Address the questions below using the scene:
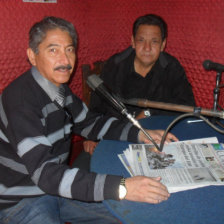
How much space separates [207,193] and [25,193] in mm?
799

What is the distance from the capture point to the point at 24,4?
169 cm

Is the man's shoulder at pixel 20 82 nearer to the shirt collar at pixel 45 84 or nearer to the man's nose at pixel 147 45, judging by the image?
the shirt collar at pixel 45 84

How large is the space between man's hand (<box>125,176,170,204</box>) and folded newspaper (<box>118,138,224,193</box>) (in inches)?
1.9

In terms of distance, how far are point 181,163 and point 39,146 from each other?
23.6 inches

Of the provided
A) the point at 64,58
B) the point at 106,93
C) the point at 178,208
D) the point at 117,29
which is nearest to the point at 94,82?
the point at 106,93

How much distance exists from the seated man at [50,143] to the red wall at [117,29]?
545 mm

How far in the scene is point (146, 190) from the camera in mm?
925

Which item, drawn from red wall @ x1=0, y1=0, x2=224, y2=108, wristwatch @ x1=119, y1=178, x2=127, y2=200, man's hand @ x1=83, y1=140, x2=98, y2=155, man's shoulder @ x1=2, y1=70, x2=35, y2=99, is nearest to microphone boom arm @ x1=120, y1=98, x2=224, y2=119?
wristwatch @ x1=119, y1=178, x2=127, y2=200

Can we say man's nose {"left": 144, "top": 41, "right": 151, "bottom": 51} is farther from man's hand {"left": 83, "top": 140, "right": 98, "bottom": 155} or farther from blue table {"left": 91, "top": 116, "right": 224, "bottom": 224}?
blue table {"left": 91, "top": 116, "right": 224, "bottom": 224}

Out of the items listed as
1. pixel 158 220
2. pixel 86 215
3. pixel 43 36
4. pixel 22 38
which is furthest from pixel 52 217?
pixel 22 38

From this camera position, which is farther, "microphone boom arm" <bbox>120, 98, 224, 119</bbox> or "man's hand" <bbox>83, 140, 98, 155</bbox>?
"man's hand" <bbox>83, 140, 98, 155</bbox>

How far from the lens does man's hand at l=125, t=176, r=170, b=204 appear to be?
919mm

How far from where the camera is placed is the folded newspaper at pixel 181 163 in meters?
1.00

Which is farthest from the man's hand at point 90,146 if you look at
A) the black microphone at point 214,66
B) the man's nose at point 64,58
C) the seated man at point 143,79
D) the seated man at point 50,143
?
the black microphone at point 214,66
